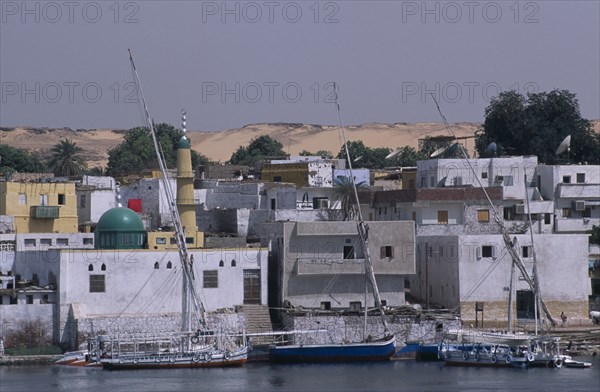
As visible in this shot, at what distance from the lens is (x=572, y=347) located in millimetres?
49875

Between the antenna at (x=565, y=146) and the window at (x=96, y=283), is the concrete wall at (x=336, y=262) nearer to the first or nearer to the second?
the window at (x=96, y=283)

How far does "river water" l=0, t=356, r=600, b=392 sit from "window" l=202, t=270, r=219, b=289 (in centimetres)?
318

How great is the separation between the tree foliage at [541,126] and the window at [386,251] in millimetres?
18478

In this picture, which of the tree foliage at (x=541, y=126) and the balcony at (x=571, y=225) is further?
the tree foliage at (x=541, y=126)

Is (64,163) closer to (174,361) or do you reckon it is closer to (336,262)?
(336,262)

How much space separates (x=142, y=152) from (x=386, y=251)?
4053 centimetres

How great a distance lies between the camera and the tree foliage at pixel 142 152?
86.1 meters

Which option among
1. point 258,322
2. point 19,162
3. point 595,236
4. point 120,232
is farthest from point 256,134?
point 258,322

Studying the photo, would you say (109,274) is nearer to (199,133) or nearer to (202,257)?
(202,257)

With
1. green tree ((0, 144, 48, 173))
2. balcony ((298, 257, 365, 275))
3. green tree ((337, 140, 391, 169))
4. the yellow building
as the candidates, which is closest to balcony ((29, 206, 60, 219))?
the yellow building

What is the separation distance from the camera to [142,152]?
89688 mm

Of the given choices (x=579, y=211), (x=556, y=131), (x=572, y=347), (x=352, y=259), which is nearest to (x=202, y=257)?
(x=352, y=259)

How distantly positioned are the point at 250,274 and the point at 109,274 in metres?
4.65

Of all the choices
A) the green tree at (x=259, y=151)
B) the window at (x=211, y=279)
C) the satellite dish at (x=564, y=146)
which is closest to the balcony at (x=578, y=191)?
the satellite dish at (x=564, y=146)
